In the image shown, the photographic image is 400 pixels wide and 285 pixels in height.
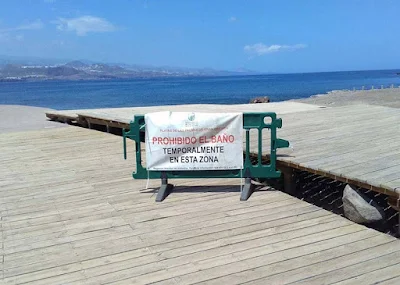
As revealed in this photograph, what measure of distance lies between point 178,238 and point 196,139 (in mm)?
1479

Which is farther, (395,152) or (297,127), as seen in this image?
(297,127)

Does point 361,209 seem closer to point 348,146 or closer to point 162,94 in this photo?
point 348,146

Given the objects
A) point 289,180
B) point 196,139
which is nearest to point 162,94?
point 289,180

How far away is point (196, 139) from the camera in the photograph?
5227 mm

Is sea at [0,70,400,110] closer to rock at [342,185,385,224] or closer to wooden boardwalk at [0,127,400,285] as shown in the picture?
wooden boardwalk at [0,127,400,285]

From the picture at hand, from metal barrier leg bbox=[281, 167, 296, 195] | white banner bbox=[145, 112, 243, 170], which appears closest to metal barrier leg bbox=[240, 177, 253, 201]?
white banner bbox=[145, 112, 243, 170]

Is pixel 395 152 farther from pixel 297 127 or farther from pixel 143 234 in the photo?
pixel 143 234

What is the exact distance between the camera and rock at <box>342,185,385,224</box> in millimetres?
4473

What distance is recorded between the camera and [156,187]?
5789mm

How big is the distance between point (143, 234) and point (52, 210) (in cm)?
142

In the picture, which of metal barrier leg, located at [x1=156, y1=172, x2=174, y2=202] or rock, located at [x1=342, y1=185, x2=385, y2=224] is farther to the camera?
metal barrier leg, located at [x1=156, y1=172, x2=174, y2=202]

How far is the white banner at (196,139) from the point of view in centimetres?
519

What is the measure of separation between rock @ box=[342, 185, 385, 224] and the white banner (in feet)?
4.30

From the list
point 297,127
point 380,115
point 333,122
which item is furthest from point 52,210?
point 380,115
